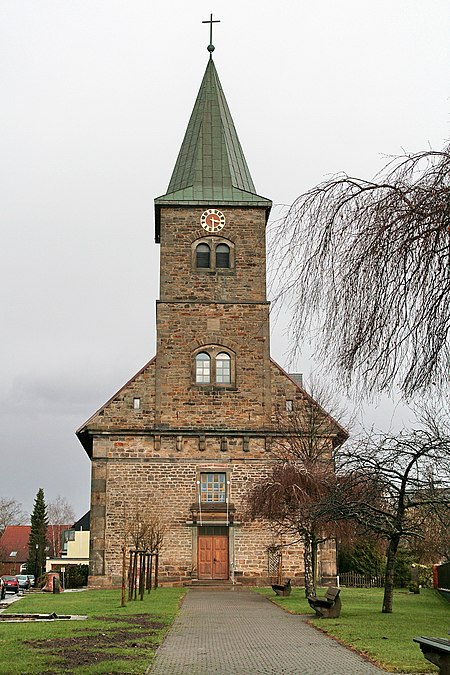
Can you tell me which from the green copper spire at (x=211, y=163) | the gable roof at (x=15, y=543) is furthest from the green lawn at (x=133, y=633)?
the gable roof at (x=15, y=543)

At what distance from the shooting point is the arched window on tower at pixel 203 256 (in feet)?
124

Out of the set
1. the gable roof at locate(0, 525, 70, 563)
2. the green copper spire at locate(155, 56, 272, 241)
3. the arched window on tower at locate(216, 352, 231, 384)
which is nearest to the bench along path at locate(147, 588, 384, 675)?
the arched window on tower at locate(216, 352, 231, 384)

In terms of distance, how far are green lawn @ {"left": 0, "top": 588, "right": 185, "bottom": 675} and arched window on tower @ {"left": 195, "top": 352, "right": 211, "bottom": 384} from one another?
12203mm

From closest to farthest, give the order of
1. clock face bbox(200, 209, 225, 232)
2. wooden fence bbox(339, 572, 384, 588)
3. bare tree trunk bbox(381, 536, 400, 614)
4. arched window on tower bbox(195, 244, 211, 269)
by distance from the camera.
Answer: bare tree trunk bbox(381, 536, 400, 614) < arched window on tower bbox(195, 244, 211, 269) < clock face bbox(200, 209, 225, 232) < wooden fence bbox(339, 572, 384, 588)

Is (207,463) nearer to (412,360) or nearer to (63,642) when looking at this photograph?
(63,642)

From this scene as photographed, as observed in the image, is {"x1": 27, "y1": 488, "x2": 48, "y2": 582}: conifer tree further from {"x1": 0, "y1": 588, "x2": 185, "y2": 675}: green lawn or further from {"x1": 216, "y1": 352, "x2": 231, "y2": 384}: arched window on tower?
{"x1": 0, "y1": 588, "x2": 185, "y2": 675}: green lawn

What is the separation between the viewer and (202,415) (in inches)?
1399

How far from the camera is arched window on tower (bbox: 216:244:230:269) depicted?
124 feet

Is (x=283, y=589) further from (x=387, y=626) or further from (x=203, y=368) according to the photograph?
(x=387, y=626)

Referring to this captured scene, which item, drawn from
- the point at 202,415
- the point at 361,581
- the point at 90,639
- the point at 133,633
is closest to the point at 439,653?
the point at 90,639

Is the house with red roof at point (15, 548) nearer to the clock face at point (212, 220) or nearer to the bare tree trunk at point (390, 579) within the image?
the clock face at point (212, 220)

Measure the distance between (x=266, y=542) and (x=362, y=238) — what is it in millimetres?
28304

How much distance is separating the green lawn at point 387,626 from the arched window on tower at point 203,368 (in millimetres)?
10120

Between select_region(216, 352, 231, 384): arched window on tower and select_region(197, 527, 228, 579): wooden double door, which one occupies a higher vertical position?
select_region(216, 352, 231, 384): arched window on tower
